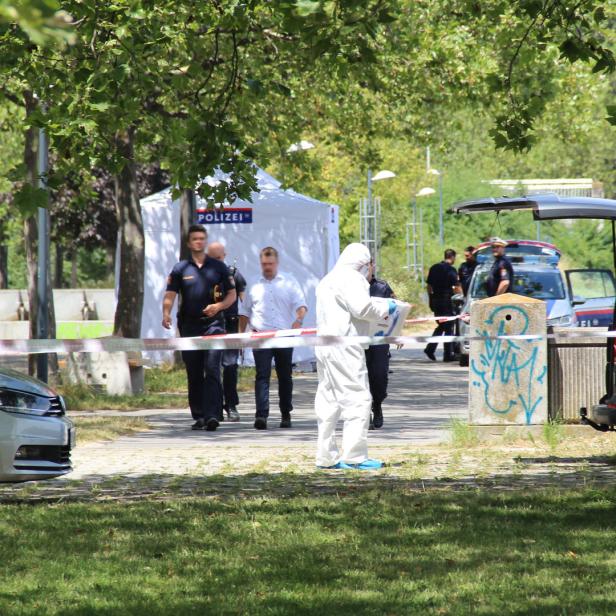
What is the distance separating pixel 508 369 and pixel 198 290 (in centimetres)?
301

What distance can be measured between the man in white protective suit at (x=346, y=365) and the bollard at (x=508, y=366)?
6.16 feet

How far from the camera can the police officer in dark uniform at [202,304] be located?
13562 millimetres

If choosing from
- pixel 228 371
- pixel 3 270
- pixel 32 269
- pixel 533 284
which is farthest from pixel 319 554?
pixel 3 270

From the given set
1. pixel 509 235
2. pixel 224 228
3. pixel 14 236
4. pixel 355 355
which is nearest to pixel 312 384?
pixel 224 228

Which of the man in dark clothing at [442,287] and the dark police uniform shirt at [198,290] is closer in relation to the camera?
the dark police uniform shirt at [198,290]

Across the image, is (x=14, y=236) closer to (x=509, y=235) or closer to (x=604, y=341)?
(x=509, y=235)

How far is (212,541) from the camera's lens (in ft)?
24.1

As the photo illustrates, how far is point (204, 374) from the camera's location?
13.7 m

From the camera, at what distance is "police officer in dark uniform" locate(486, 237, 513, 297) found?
893 inches

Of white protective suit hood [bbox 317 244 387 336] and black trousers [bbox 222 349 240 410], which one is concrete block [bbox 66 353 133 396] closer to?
black trousers [bbox 222 349 240 410]

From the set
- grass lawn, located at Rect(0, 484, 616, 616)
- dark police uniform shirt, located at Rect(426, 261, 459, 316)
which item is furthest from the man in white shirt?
dark police uniform shirt, located at Rect(426, 261, 459, 316)

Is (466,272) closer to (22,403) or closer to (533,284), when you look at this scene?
(533,284)

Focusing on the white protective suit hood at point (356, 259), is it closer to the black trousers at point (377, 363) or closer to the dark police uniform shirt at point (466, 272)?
the black trousers at point (377, 363)

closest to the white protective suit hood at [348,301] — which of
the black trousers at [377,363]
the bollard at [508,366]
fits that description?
the bollard at [508,366]
